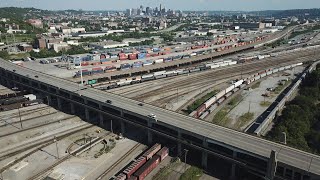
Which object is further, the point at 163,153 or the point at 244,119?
the point at 244,119

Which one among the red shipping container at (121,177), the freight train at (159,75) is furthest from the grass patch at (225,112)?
the freight train at (159,75)

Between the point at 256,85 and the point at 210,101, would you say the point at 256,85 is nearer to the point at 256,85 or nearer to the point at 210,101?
the point at 256,85

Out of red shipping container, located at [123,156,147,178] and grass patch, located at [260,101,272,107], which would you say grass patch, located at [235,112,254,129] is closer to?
grass patch, located at [260,101,272,107]

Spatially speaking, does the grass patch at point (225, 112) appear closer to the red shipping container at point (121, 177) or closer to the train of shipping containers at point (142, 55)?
the red shipping container at point (121, 177)

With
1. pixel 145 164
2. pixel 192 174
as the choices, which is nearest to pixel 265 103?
pixel 192 174

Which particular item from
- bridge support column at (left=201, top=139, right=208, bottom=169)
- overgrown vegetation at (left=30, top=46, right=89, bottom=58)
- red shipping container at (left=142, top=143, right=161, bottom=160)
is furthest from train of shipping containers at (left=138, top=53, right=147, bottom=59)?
bridge support column at (left=201, top=139, right=208, bottom=169)

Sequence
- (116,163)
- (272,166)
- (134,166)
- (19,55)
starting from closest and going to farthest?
1. (272,166)
2. (134,166)
3. (116,163)
4. (19,55)

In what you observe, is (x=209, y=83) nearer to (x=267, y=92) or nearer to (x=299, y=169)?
(x=267, y=92)
